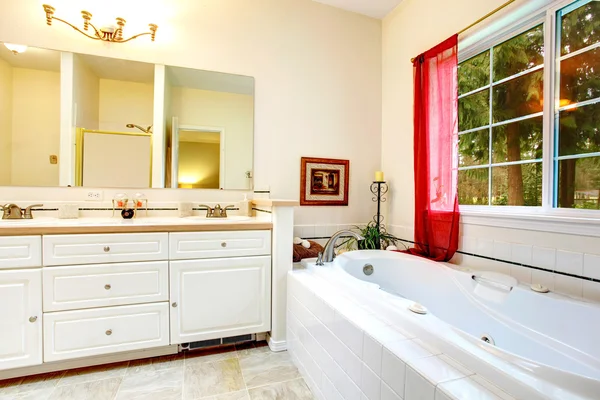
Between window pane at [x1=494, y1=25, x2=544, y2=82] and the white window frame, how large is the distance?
0.04m

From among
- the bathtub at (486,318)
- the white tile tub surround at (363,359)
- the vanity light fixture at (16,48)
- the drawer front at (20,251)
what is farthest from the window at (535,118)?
the vanity light fixture at (16,48)

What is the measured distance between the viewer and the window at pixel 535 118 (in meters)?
1.51

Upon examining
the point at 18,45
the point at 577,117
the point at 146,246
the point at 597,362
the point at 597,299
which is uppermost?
the point at 18,45

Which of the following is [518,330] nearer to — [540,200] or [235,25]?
[540,200]

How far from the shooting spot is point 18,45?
1.98 metres

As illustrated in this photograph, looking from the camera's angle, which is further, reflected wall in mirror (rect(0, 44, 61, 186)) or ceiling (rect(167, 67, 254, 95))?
ceiling (rect(167, 67, 254, 95))

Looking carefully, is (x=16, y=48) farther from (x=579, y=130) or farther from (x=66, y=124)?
(x=579, y=130)

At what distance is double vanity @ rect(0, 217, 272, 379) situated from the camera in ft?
5.04

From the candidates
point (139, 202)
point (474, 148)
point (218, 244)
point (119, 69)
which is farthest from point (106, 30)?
point (474, 148)

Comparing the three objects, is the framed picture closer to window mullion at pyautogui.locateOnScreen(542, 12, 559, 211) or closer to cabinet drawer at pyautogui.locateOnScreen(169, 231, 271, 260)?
cabinet drawer at pyautogui.locateOnScreen(169, 231, 271, 260)

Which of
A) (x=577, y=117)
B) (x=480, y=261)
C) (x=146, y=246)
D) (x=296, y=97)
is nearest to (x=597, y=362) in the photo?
(x=480, y=261)

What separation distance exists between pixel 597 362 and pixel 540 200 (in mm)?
873

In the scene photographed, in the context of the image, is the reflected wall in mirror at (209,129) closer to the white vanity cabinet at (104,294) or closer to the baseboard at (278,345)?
the white vanity cabinet at (104,294)

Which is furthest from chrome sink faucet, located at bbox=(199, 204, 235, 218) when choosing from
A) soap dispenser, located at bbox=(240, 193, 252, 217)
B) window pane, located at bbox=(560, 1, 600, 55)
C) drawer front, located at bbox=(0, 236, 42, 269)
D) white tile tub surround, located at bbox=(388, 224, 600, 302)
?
window pane, located at bbox=(560, 1, 600, 55)
